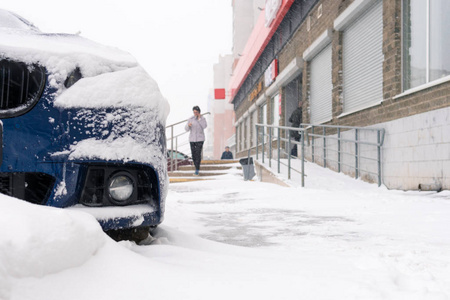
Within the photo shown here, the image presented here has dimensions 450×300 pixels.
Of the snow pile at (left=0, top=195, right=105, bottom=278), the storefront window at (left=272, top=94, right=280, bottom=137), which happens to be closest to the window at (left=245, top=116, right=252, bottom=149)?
the storefront window at (left=272, top=94, right=280, bottom=137)

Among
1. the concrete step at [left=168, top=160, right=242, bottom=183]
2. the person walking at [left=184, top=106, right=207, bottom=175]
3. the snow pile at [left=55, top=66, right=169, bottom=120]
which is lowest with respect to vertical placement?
the concrete step at [left=168, top=160, right=242, bottom=183]

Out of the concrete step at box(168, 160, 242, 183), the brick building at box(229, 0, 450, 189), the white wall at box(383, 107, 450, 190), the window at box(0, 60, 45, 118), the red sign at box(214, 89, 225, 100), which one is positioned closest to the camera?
the window at box(0, 60, 45, 118)

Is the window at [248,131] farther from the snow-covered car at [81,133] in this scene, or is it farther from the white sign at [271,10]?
the snow-covered car at [81,133]

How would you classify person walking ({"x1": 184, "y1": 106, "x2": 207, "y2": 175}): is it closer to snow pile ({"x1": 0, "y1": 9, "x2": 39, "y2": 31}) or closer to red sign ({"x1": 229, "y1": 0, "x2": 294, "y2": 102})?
red sign ({"x1": 229, "y1": 0, "x2": 294, "y2": 102})

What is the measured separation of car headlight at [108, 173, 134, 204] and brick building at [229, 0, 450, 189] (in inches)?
188

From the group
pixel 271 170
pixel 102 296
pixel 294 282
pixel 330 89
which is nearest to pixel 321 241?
pixel 294 282

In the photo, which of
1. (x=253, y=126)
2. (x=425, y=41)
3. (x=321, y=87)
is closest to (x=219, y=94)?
(x=253, y=126)

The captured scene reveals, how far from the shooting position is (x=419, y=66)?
21.4ft

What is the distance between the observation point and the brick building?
233 inches

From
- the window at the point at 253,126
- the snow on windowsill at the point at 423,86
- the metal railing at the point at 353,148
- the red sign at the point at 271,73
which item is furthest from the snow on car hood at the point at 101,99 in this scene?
the window at the point at 253,126

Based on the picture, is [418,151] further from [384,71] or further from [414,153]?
[384,71]

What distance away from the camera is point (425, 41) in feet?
21.0

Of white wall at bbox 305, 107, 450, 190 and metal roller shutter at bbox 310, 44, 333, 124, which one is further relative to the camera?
metal roller shutter at bbox 310, 44, 333, 124

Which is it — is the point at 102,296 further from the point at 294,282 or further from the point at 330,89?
the point at 330,89
